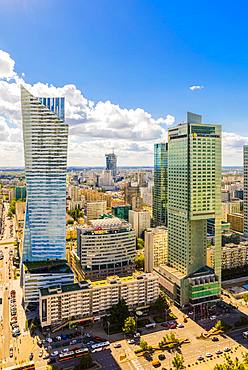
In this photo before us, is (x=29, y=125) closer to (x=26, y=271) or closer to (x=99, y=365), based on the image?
(x=26, y=271)

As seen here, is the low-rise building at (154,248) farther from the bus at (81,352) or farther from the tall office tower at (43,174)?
the bus at (81,352)

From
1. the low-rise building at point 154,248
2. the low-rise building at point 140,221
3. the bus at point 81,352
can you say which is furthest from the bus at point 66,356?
the low-rise building at point 140,221

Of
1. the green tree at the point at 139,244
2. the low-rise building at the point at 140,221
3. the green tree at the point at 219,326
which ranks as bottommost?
the green tree at the point at 219,326

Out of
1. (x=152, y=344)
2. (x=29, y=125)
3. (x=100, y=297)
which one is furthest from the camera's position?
(x=29, y=125)

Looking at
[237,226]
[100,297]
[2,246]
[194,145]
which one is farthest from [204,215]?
[2,246]

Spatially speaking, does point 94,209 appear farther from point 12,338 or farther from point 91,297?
point 12,338

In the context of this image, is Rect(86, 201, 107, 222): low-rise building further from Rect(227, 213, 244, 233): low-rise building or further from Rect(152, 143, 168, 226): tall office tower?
Rect(227, 213, 244, 233): low-rise building

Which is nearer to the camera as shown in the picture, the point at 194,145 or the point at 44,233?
the point at 194,145
